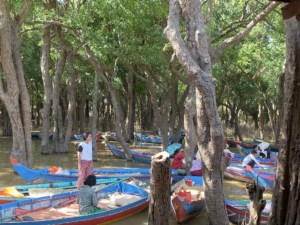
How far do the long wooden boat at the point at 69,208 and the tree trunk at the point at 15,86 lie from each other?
4307 millimetres

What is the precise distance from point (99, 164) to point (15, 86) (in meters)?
5.79

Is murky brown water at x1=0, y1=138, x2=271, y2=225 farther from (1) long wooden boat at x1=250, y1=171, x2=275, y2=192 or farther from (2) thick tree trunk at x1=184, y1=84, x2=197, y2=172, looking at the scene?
(2) thick tree trunk at x1=184, y1=84, x2=197, y2=172

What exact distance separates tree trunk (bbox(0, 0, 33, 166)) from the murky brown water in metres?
1.18

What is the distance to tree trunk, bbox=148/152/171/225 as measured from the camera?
578cm

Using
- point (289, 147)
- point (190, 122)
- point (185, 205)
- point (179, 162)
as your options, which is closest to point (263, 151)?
point (179, 162)

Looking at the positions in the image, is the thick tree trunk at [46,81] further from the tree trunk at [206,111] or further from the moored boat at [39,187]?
the tree trunk at [206,111]

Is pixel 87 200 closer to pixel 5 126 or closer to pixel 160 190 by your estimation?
pixel 160 190

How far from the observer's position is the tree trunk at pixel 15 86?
1281 cm

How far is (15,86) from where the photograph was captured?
13.0 meters

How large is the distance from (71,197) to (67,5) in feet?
33.6

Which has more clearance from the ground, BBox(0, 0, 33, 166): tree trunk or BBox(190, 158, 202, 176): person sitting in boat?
BBox(0, 0, 33, 166): tree trunk

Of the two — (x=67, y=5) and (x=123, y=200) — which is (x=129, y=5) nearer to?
Answer: (x=67, y=5)

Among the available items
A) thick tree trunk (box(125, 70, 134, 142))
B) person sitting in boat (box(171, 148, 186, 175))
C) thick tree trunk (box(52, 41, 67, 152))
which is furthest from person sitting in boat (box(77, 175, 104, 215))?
thick tree trunk (box(125, 70, 134, 142))

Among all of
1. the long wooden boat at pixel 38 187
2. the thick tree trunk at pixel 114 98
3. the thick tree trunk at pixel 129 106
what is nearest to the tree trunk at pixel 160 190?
the long wooden boat at pixel 38 187
